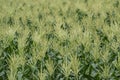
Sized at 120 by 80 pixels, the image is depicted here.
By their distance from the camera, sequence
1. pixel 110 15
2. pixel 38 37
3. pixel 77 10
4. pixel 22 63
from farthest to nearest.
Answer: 1. pixel 77 10
2. pixel 110 15
3. pixel 38 37
4. pixel 22 63

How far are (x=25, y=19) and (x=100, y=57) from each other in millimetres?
3641

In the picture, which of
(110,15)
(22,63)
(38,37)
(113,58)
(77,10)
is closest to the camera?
(22,63)

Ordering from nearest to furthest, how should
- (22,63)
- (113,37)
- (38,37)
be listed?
(22,63), (38,37), (113,37)

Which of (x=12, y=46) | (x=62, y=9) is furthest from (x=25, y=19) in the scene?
(x=12, y=46)

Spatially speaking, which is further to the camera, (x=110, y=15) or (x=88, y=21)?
(x=110, y=15)

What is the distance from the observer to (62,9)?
8695 millimetres

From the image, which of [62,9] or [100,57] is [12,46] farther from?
[62,9]

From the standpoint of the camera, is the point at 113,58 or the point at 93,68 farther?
the point at 113,58

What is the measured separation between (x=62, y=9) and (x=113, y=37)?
→ 147 inches

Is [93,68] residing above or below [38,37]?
below

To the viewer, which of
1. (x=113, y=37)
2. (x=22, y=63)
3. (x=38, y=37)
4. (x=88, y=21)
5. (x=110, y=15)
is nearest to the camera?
(x=22, y=63)

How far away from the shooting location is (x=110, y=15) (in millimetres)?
7367

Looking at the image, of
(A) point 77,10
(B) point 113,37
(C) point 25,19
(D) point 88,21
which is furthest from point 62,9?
(B) point 113,37

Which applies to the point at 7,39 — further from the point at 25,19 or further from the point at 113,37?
the point at 25,19
